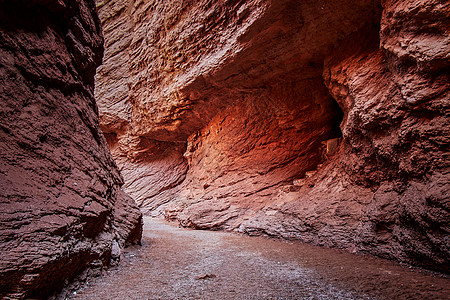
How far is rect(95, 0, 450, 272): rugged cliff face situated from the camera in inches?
110

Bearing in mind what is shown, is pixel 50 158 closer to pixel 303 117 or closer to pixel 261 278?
pixel 261 278

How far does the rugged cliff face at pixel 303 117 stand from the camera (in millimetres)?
2805

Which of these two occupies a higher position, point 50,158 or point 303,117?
point 303,117

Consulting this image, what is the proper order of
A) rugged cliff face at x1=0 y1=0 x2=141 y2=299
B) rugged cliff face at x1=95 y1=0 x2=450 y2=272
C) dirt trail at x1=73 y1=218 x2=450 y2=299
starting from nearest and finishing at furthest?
rugged cliff face at x1=0 y1=0 x2=141 y2=299 < dirt trail at x1=73 y1=218 x2=450 y2=299 < rugged cliff face at x1=95 y1=0 x2=450 y2=272

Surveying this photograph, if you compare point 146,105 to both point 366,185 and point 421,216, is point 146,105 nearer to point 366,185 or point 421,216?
point 366,185

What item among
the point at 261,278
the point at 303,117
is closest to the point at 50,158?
the point at 261,278

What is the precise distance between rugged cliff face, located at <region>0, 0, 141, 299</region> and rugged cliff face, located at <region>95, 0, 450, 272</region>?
351 centimetres

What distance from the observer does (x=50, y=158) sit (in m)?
2.27

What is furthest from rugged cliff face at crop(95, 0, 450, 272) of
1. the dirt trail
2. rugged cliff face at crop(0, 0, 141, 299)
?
rugged cliff face at crop(0, 0, 141, 299)

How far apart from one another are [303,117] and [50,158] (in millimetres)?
6372

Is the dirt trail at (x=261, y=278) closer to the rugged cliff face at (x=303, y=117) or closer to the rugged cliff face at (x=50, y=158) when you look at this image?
the rugged cliff face at (x=50, y=158)

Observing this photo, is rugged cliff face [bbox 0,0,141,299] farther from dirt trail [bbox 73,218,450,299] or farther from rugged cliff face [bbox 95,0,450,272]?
rugged cliff face [bbox 95,0,450,272]

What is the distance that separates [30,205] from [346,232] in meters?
4.17

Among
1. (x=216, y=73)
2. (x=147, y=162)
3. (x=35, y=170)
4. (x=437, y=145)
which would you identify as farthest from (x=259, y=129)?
(x=147, y=162)
